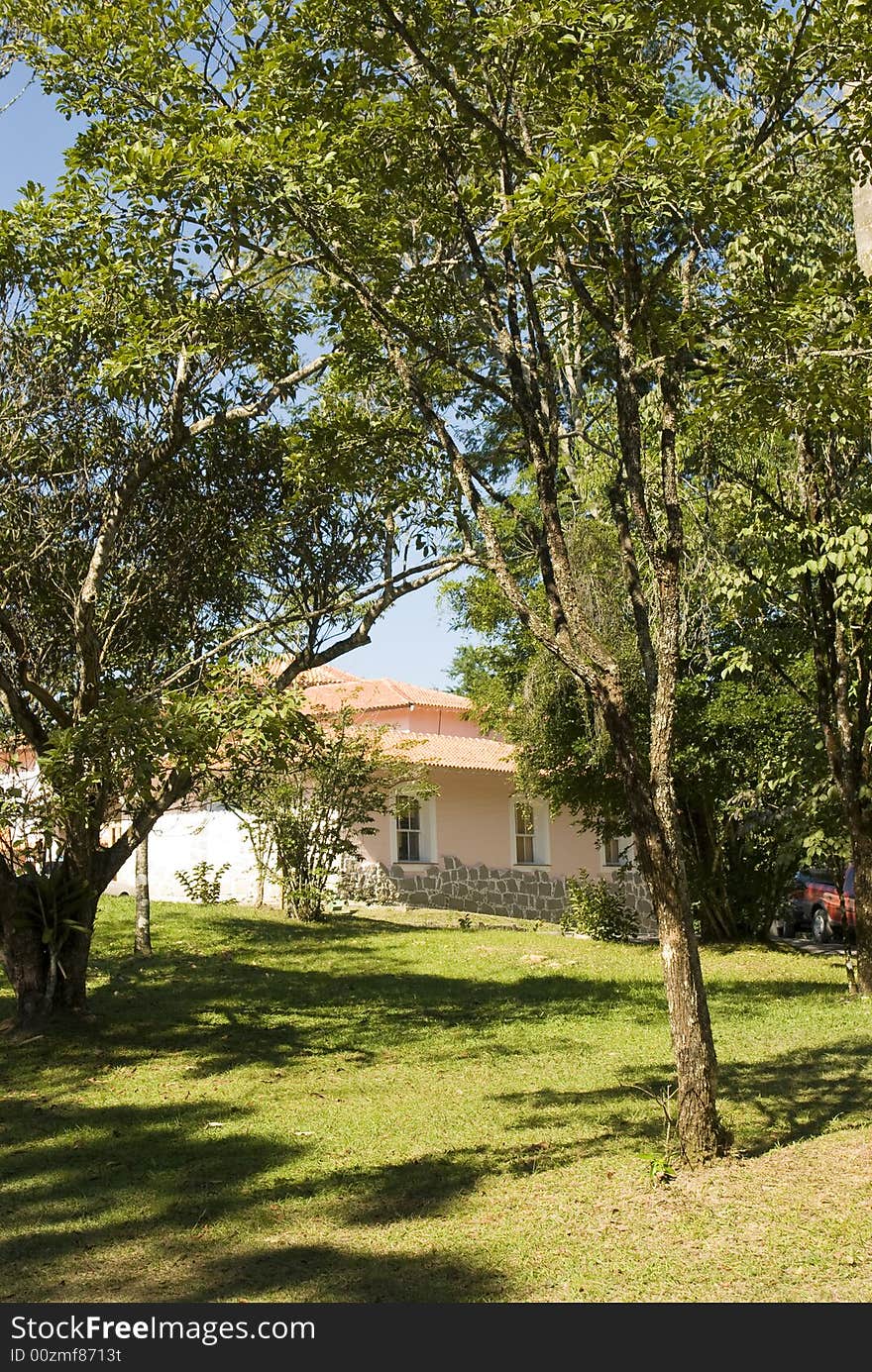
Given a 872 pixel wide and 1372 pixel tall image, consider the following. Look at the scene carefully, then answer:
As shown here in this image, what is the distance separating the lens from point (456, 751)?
957 inches

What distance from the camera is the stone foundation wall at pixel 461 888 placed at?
2236 cm

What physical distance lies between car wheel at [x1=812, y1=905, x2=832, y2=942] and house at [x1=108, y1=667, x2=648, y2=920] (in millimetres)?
5170

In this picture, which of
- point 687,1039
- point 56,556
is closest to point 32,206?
point 56,556

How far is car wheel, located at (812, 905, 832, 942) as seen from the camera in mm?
22587

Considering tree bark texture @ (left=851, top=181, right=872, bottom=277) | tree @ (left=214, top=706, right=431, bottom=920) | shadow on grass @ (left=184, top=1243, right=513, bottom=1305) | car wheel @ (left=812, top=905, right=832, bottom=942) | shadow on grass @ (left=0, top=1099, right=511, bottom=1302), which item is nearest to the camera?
shadow on grass @ (left=184, top=1243, right=513, bottom=1305)

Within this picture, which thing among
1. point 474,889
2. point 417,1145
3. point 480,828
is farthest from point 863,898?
point 480,828

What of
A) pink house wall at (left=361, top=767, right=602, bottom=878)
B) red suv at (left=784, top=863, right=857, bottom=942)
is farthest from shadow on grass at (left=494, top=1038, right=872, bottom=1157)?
pink house wall at (left=361, top=767, right=602, bottom=878)

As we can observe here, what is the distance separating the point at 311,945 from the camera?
637 inches

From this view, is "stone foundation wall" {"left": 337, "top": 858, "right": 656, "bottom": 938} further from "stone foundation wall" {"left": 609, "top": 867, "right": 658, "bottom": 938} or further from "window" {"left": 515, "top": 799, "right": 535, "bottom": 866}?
"window" {"left": 515, "top": 799, "right": 535, "bottom": 866}

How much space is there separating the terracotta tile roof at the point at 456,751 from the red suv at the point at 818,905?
6.30 metres

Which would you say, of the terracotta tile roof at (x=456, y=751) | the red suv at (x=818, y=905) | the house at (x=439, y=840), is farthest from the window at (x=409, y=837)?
the red suv at (x=818, y=905)

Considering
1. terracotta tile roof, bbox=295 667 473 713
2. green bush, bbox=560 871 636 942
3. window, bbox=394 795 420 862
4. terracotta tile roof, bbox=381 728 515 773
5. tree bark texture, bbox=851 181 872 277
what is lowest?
green bush, bbox=560 871 636 942

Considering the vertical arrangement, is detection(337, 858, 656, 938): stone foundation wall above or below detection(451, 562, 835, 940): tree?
below

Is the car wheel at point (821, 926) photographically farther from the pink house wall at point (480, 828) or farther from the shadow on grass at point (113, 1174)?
the shadow on grass at point (113, 1174)
